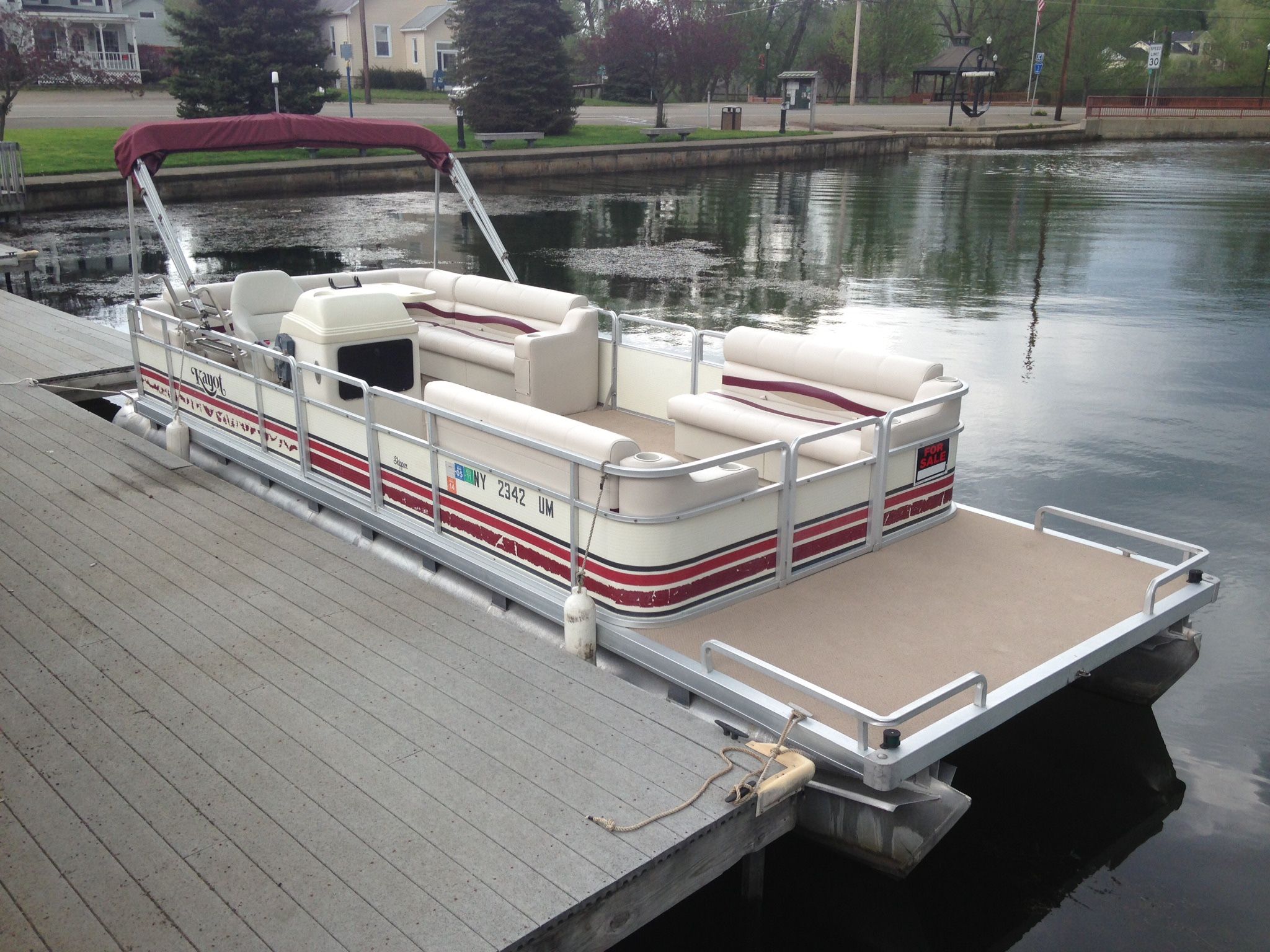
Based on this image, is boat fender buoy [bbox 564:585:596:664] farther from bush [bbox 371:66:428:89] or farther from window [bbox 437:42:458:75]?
window [bbox 437:42:458:75]

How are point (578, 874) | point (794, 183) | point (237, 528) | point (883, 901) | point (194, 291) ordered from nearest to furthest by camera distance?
point (578, 874), point (883, 901), point (237, 528), point (194, 291), point (794, 183)

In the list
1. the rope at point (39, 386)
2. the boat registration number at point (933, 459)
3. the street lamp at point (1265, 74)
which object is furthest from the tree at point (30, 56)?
the street lamp at point (1265, 74)

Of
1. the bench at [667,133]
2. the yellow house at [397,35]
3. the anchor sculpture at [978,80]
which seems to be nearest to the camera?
the bench at [667,133]

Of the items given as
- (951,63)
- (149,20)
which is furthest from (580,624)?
(149,20)

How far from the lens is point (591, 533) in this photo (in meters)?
4.84

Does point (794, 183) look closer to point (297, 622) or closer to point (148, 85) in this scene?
point (297, 622)

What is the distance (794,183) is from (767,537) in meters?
27.1

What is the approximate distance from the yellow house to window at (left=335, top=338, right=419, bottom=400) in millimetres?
51209

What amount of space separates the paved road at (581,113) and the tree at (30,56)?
59.1 inches

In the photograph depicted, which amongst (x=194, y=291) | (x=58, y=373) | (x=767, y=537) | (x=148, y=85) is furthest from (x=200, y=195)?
(x=148, y=85)

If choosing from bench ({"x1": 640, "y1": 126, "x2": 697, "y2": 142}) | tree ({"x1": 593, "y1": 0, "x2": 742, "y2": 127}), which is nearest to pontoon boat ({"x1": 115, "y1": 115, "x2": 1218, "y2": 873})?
bench ({"x1": 640, "y1": 126, "x2": 697, "y2": 142})

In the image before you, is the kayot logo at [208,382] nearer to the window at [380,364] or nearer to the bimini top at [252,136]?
the window at [380,364]

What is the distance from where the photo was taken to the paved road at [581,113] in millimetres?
35531

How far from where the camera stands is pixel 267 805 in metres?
3.81
